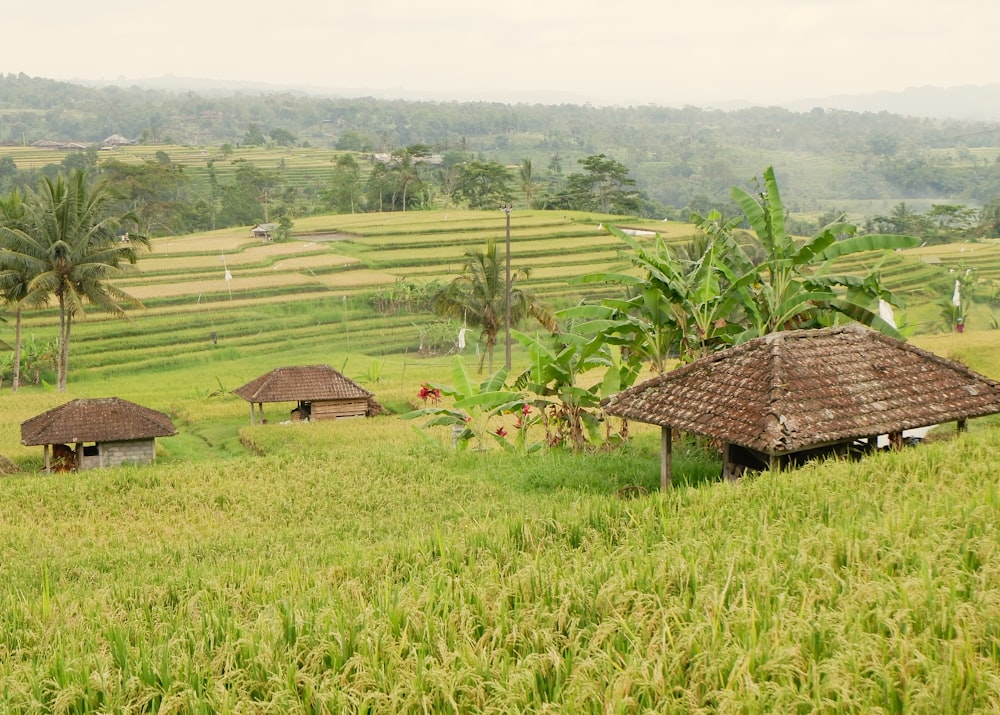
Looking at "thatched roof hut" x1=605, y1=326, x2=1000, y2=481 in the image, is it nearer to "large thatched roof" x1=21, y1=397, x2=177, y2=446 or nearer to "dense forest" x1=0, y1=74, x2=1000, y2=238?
"large thatched roof" x1=21, y1=397, x2=177, y2=446

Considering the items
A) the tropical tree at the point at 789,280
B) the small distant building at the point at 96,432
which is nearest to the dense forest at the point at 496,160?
the small distant building at the point at 96,432

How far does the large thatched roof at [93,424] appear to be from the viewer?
16266mm

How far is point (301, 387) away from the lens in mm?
20594

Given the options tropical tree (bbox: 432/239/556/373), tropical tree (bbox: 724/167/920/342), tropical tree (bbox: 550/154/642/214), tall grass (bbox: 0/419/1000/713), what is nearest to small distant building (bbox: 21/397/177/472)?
tropical tree (bbox: 432/239/556/373)

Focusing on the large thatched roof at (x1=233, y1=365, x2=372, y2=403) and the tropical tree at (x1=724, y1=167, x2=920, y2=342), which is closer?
the tropical tree at (x1=724, y1=167, x2=920, y2=342)

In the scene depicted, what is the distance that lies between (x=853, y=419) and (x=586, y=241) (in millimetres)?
35671

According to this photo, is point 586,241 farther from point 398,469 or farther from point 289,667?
point 289,667

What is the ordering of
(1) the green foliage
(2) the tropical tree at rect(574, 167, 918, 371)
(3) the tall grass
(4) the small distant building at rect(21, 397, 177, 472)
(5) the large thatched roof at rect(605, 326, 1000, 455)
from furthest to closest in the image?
(4) the small distant building at rect(21, 397, 177, 472) → (1) the green foliage → (2) the tropical tree at rect(574, 167, 918, 371) → (5) the large thatched roof at rect(605, 326, 1000, 455) → (3) the tall grass

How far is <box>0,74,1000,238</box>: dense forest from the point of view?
55.7 meters

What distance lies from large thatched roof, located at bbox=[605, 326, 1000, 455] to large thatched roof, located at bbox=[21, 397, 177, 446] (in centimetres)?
1084

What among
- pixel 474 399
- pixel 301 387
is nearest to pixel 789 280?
pixel 474 399

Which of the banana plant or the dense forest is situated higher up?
the dense forest

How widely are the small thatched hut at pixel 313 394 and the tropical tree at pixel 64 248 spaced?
279 inches

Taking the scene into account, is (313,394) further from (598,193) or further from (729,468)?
(598,193)
